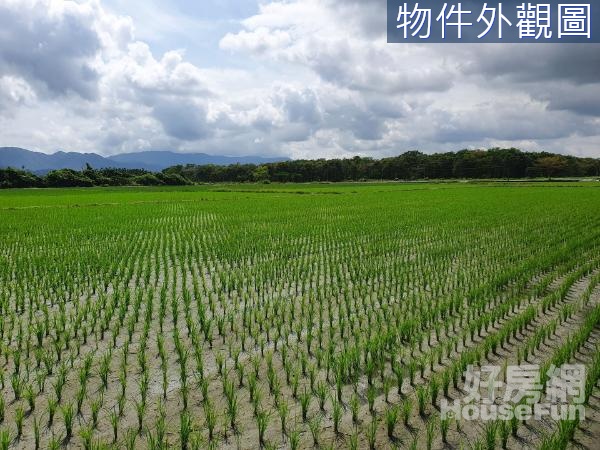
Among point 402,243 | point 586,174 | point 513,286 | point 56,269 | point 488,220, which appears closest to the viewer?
point 513,286

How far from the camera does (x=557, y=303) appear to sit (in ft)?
20.9

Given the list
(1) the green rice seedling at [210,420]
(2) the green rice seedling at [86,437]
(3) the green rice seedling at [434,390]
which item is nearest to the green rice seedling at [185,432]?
(1) the green rice seedling at [210,420]

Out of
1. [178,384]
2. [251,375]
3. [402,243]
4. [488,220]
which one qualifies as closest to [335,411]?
[251,375]

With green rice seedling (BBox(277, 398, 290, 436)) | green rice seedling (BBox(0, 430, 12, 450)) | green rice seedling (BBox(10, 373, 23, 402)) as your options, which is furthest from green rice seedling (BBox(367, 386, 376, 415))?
green rice seedling (BBox(10, 373, 23, 402))

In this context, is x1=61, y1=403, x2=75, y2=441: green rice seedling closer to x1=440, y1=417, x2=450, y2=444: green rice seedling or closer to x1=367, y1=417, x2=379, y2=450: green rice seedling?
x1=367, y1=417, x2=379, y2=450: green rice seedling

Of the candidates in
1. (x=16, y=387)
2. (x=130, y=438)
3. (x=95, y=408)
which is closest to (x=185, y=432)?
(x=130, y=438)

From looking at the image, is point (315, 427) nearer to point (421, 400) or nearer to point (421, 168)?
point (421, 400)

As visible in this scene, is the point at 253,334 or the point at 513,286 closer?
the point at 253,334

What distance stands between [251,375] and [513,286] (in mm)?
4932

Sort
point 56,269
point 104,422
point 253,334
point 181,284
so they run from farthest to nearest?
point 56,269, point 181,284, point 253,334, point 104,422

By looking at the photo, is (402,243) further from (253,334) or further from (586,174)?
(586,174)

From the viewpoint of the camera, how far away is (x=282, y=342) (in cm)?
503

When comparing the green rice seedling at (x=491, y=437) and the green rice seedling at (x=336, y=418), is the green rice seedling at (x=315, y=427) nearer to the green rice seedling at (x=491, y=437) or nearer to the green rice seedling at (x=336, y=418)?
the green rice seedling at (x=336, y=418)

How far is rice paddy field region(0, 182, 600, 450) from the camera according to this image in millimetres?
3381
